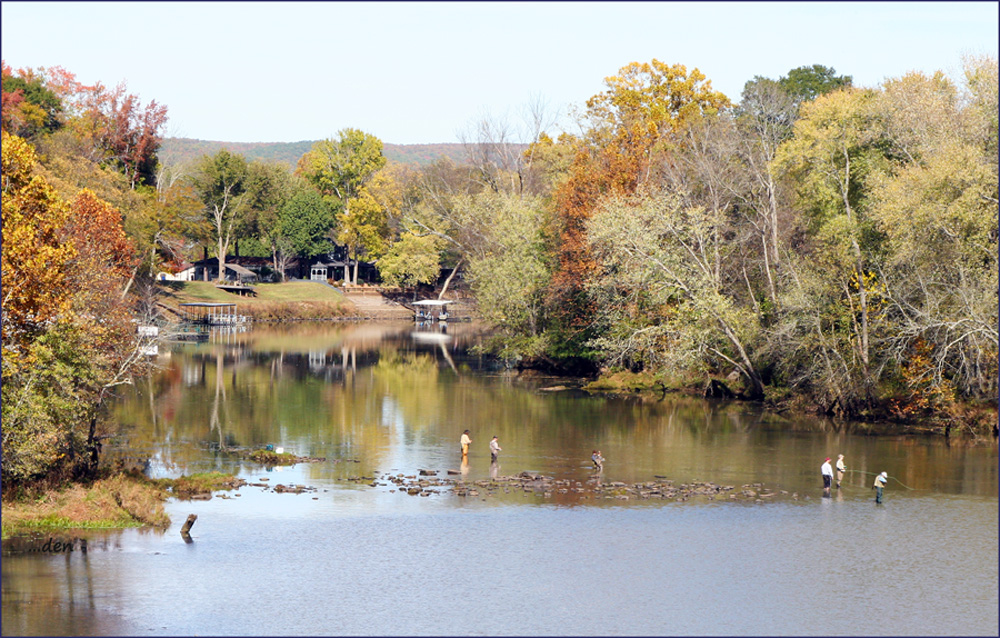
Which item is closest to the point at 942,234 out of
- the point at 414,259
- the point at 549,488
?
the point at 549,488

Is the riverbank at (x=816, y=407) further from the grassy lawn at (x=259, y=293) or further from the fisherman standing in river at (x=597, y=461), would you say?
the grassy lawn at (x=259, y=293)

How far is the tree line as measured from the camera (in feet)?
120

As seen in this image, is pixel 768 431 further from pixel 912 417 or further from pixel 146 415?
pixel 146 415

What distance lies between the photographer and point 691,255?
6675cm

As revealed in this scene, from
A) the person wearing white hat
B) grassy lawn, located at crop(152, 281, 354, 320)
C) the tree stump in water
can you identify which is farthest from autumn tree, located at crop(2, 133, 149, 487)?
grassy lawn, located at crop(152, 281, 354, 320)

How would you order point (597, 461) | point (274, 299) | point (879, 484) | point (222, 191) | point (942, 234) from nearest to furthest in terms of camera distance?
point (879, 484)
point (597, 461)
point (942, 234)
point (274, 299)
point (222, 191)

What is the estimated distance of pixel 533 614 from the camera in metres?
29.2

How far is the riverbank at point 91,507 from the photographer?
34688 mm

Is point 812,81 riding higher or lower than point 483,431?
higher

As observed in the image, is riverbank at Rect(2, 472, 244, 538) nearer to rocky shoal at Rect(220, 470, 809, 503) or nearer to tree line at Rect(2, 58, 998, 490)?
tree line at Rect(2, 58, 998, 490)

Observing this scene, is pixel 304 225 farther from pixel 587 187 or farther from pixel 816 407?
pixel 816 407

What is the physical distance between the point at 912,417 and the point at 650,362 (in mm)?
18647

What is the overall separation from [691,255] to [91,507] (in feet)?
137

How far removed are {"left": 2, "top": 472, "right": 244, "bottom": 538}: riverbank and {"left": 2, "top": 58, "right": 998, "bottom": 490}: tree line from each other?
4.29ft
